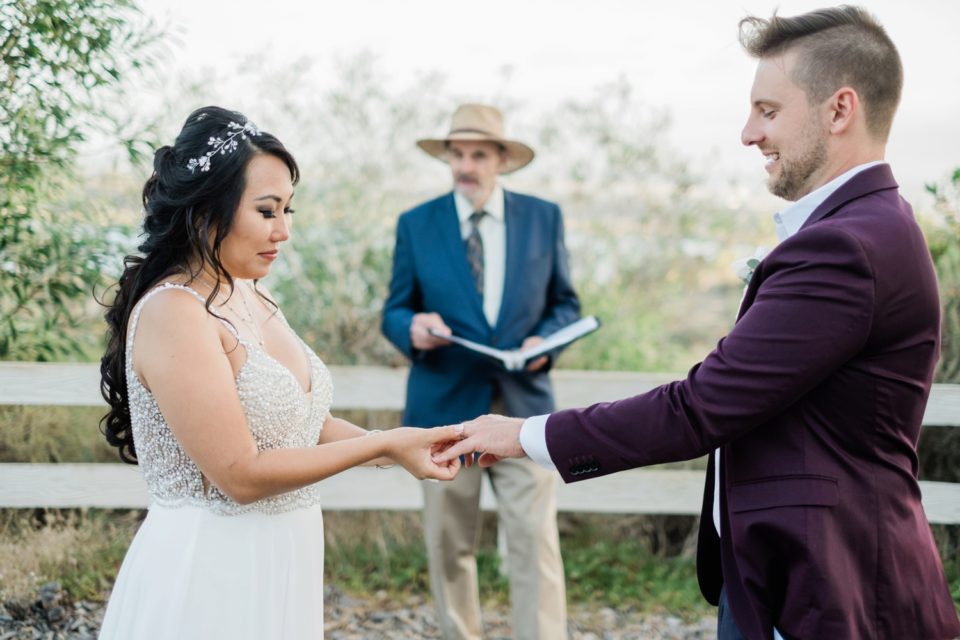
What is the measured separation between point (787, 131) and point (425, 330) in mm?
2089

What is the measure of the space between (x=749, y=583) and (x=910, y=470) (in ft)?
1.45

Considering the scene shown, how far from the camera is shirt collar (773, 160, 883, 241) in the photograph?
2.22 metres

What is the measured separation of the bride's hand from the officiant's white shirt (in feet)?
0.94

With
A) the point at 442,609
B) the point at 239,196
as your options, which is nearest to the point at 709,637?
the point at 442,609

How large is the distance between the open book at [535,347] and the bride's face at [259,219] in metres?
1.49

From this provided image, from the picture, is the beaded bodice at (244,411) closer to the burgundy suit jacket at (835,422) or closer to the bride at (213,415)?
the bride at (213,415)

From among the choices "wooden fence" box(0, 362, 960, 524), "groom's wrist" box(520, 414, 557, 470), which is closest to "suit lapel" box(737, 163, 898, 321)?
"groom's wrist" box(520, 414, 557, 470)

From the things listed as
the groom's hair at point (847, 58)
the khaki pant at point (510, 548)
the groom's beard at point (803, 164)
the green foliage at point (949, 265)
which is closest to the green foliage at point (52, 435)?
the khaki pant at point (510, 548)

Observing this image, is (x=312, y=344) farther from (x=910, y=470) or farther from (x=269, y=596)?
(x=910, y=470)

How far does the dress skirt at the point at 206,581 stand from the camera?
2334 millimetres

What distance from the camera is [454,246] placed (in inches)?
168

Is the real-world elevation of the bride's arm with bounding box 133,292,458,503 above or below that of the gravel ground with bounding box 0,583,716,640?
above

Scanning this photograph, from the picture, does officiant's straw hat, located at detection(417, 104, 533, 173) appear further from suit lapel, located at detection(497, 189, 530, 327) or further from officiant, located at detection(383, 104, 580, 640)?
suit lapel, located at detection(497, 189, 530, 327)

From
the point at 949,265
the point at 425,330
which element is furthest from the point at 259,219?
the point at 949,265
